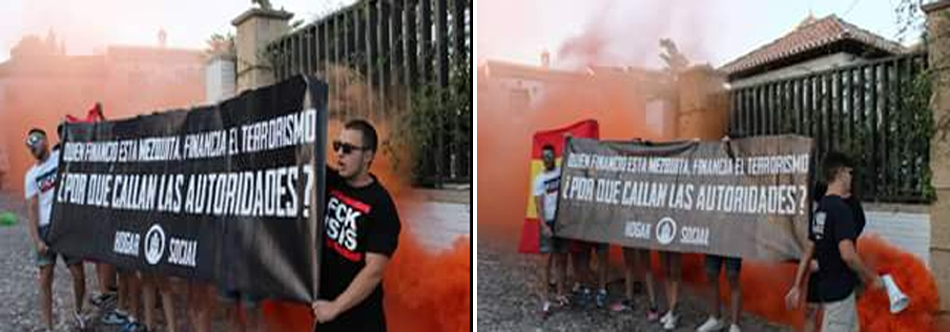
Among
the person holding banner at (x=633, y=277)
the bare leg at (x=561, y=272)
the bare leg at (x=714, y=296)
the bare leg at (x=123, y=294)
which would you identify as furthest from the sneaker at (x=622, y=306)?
the bare leg at (x=123, y=294)

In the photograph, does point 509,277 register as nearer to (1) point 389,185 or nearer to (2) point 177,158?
(1) point 389,185

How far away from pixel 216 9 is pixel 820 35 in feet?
6.52

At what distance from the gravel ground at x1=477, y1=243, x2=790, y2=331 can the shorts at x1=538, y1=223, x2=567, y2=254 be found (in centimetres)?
5

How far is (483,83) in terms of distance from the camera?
328 cm

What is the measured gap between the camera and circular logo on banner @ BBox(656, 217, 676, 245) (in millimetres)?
3112

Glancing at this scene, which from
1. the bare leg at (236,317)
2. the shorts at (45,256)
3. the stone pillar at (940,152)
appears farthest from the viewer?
the shorts at (45,256)

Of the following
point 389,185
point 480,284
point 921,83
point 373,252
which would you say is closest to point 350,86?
point 389,185

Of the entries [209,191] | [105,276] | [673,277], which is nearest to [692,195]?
[673,277]

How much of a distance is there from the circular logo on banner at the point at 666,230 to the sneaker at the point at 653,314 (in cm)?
24

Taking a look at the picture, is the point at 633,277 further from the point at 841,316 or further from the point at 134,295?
the point at 134,295

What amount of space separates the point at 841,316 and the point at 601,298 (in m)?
0.86

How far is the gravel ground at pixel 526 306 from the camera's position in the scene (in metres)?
3.20

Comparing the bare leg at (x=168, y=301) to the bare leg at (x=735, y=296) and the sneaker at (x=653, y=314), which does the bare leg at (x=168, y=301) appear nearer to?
the sneaker at (x=653, y=314)

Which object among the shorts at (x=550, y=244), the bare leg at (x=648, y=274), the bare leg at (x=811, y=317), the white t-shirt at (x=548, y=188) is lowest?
the bare leg at (x=811, y=317)
